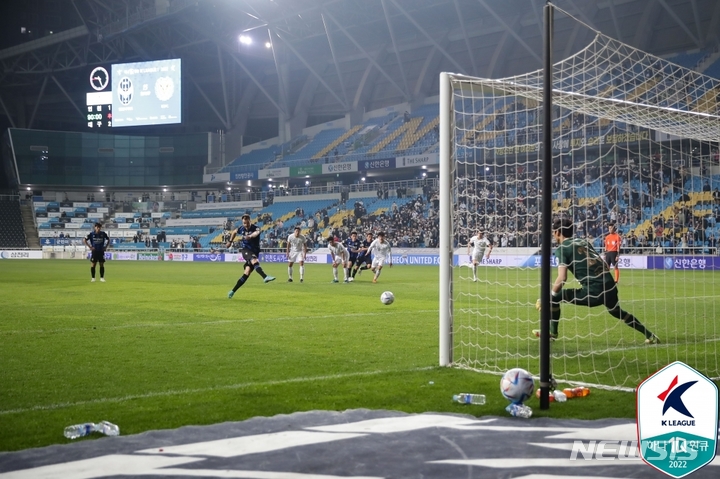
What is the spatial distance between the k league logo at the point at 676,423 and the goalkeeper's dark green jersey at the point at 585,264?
4730mm

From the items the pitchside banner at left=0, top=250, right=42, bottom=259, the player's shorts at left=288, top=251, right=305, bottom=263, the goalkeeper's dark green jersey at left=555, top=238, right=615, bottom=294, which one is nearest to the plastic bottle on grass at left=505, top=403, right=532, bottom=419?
the goalkeeper's dark green jersey at left=555, top=238, right=615, bottom=294

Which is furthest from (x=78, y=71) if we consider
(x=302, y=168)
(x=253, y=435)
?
(x=253, y=435)

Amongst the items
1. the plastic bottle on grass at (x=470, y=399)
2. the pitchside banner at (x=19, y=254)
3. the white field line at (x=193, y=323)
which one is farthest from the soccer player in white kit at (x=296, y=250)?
the pitchside banner at (x=19, y=254)

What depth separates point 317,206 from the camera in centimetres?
5547

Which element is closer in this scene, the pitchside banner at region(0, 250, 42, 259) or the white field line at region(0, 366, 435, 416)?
the white field line at region(0, 366, 435, 416)

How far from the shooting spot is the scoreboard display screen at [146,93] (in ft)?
181

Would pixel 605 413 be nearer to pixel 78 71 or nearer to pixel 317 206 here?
pixel 317 206

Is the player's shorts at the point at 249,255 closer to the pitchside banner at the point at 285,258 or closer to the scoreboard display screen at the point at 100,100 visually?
the pitchside banner at the point at 285,258

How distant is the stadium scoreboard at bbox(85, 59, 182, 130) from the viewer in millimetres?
55344

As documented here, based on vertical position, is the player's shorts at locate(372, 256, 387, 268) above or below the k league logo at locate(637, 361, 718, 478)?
above

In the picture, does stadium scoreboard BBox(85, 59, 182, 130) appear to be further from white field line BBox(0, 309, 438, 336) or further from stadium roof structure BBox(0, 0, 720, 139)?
white field line BBox(0, 309, 438, 336)

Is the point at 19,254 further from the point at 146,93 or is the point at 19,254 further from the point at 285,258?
the point at 285,258

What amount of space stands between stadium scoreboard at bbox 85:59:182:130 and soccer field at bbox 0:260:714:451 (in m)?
41.3

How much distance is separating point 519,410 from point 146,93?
2157 inches
